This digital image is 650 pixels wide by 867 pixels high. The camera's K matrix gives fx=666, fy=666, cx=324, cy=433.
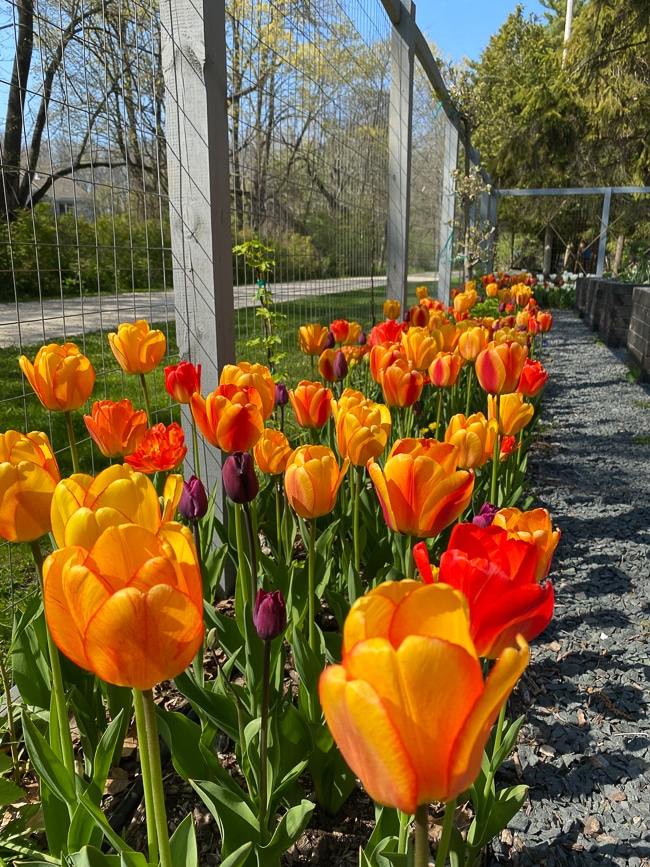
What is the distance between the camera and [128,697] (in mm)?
1355

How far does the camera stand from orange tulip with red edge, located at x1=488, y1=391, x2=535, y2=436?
6.57 feet

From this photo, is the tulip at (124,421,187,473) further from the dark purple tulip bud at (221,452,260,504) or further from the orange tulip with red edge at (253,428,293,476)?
the dark purple tulip bud at (221,452,260,504)

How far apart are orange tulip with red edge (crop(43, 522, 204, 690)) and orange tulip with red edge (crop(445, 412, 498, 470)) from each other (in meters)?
1.02

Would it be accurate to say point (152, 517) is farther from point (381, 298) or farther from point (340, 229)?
point (381, 298)

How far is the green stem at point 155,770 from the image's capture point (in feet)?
2.12

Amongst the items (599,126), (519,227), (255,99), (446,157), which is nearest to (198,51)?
(255,99)

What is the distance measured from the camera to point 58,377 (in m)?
1.35

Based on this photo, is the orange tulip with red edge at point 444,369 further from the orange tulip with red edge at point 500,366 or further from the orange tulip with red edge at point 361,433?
the orange tulip with red edge at point 361,433

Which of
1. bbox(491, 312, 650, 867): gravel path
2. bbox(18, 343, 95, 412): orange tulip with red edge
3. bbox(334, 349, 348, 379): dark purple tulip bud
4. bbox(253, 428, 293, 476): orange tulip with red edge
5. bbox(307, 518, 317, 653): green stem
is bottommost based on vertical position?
bbox(491, 312, 650, 867): gravel path

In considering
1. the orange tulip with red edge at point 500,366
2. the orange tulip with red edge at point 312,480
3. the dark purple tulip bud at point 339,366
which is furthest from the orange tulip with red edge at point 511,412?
the orange tulip with red edge at point 312,480

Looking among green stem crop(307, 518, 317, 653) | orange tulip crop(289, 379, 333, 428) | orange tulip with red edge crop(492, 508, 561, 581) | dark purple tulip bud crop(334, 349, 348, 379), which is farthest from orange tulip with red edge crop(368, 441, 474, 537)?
dark purple tulip bud crop(334, 349, 348, 379)

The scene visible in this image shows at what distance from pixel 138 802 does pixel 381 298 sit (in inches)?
246

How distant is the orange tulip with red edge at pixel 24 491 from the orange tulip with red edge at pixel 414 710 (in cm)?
→ 58

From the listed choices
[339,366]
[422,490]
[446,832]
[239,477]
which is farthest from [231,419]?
[339,366]
